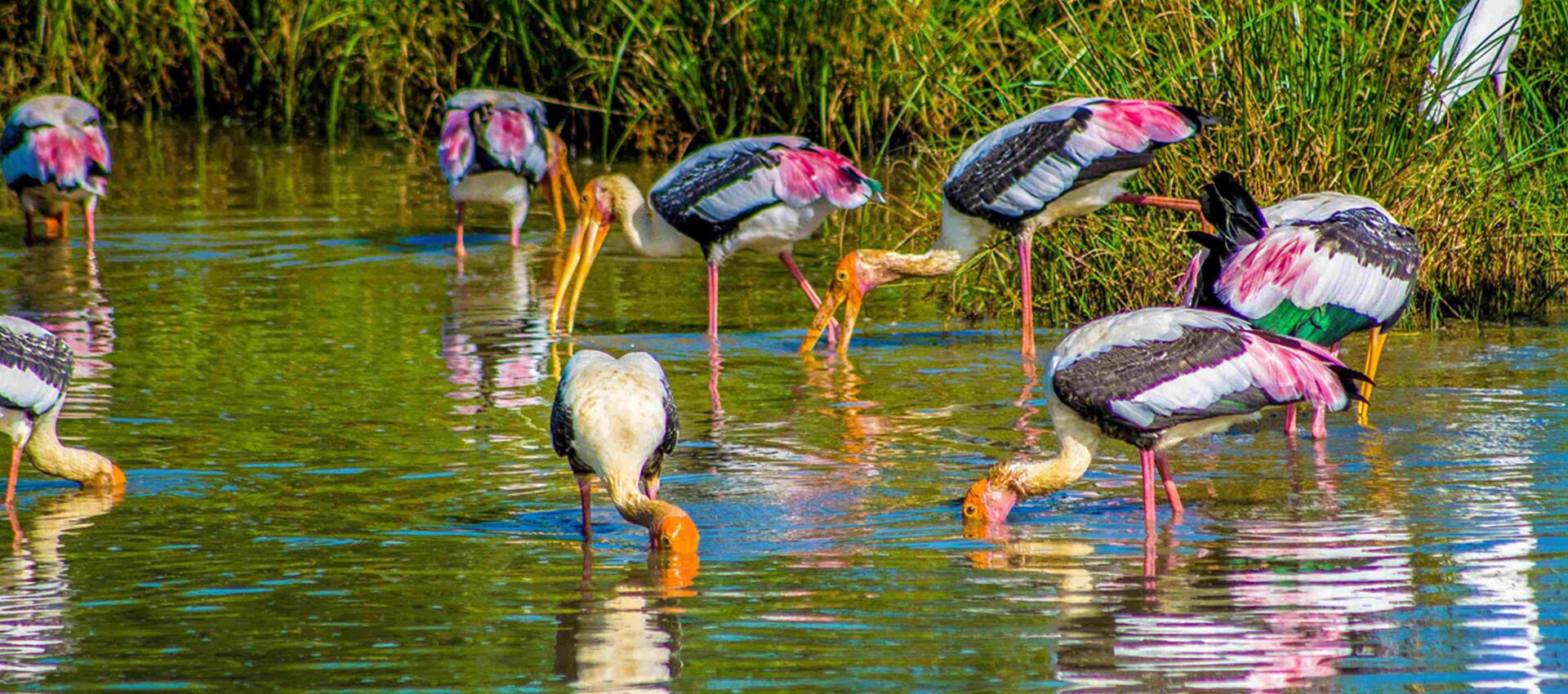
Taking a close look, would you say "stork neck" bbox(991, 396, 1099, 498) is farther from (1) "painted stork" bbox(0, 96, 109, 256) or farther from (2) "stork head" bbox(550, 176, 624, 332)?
(1) "painted stork" bbox(0, 96, 109, 256)

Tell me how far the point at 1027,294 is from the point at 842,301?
0.91m

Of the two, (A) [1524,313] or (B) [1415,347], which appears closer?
(B) [1415,347]

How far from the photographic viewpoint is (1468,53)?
366 inches

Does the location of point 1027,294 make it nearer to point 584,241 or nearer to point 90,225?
point 584,241

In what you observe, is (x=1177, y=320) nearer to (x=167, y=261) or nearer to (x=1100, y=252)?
(x=1100, y=252)

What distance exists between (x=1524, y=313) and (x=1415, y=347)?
942mm

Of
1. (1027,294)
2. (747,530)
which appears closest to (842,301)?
(1027,294)

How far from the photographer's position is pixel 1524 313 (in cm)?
1015

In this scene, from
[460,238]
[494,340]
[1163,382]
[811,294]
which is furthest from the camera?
[460,238]

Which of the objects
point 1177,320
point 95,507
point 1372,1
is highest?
point 1372,1

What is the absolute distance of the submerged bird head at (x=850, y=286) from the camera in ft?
32.5

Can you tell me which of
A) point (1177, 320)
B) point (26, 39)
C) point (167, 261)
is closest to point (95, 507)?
point (1177, 320)

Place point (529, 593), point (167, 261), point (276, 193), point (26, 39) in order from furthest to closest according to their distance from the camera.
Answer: point (26, 39)
point (276, 193)
point (167, 261)
point (529, 593)

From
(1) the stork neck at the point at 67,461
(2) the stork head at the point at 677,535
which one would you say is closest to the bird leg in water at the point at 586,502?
(2) the stork head at the point at 677,535
